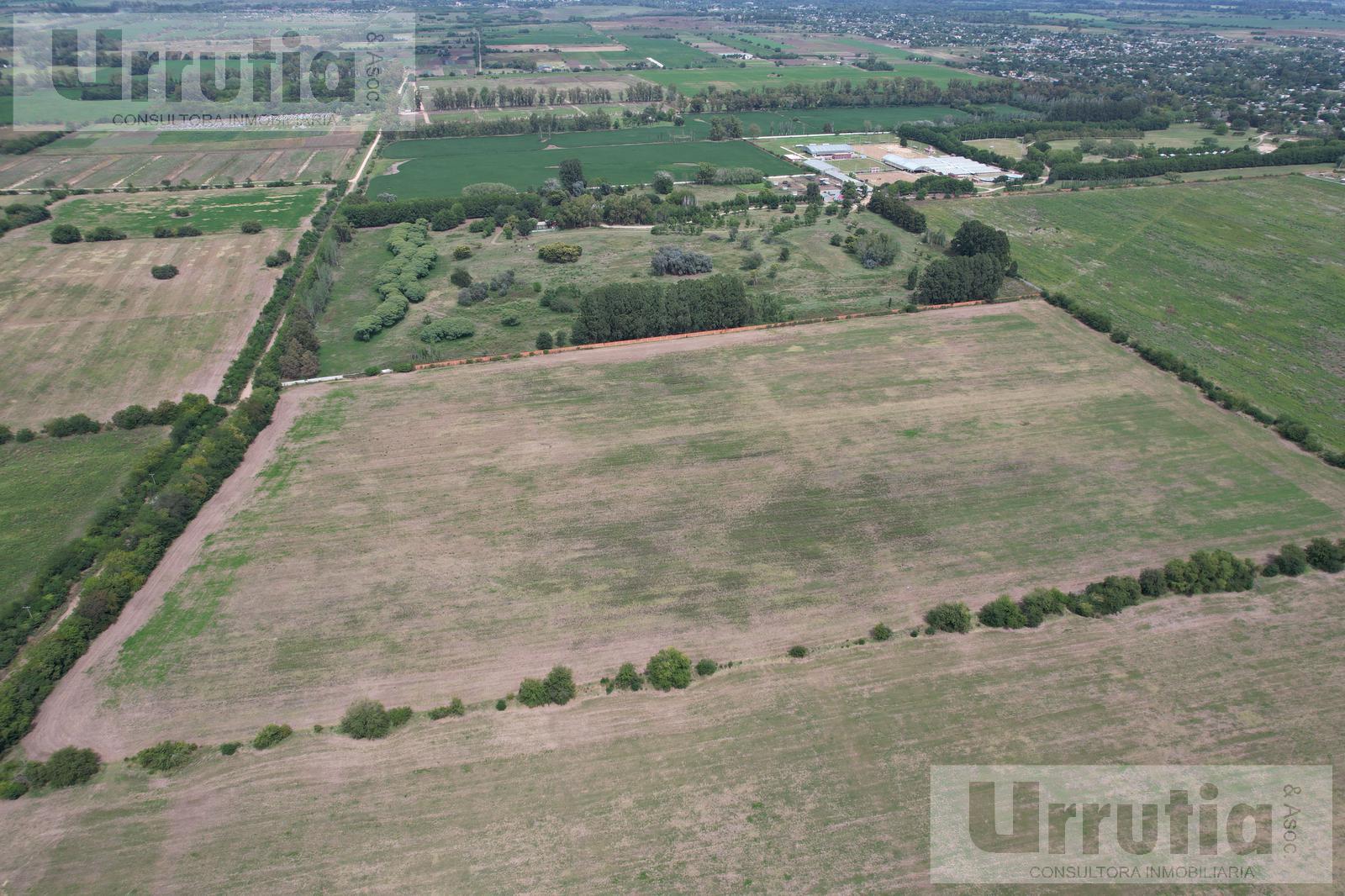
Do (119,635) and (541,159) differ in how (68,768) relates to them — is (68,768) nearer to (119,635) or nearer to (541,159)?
(119,635)

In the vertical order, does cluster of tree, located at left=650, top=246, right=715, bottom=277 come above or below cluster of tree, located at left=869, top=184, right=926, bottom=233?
below

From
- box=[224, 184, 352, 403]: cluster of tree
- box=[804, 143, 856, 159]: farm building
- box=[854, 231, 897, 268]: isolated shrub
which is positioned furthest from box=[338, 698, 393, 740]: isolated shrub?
box=[804, 143, 856, 159]: farm building

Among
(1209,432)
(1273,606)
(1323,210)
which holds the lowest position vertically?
(1273,606)

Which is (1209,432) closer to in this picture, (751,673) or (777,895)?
(751,673)

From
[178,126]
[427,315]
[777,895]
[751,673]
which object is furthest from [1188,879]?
[178,126]

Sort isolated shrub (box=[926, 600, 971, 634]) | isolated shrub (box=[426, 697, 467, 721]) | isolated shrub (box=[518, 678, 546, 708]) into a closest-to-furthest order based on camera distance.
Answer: isolated shrub (box=[426, 697, 467, 721])
isolated shrub (box=[518, 678, 546, 708])
isolated shrub (box=[926, 600, 971, 634])

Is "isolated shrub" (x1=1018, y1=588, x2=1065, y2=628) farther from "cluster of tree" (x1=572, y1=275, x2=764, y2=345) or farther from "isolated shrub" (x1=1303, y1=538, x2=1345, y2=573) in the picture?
"cluster of tree" (x1=572, y1=275, x2=764, y2=345)
